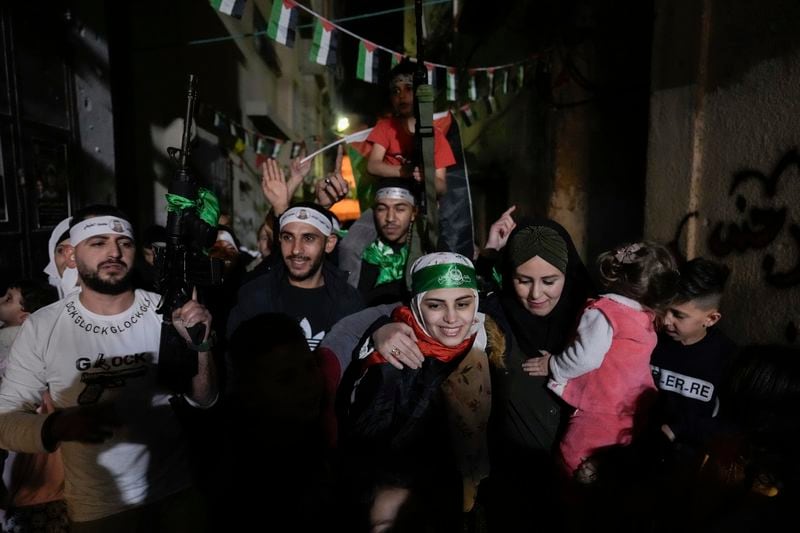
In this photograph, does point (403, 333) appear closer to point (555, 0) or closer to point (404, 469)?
point (404, 469)

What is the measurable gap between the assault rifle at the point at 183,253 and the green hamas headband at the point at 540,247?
151 cm

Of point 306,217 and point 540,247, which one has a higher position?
point 306,217

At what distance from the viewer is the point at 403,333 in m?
2.18

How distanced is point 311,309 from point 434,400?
3.35ft

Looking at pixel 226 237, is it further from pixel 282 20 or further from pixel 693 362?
pixel 693 362

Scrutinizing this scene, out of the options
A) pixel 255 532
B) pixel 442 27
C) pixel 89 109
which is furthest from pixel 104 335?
pixel 442 27

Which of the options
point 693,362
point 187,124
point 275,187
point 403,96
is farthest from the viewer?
point 403,96

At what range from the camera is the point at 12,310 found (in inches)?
114

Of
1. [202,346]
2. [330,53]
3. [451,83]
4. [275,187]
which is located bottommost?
[202,346]

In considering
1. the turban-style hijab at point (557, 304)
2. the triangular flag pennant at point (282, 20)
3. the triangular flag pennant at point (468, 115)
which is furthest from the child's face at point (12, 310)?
the triangular flag pennant at point (468, 115)

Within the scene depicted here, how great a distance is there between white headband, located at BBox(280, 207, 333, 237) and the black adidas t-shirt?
0.40 metres

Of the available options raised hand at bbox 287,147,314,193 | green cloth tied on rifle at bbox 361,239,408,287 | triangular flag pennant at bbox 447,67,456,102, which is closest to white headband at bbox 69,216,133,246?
raised hand at bbox 287,147,314,193

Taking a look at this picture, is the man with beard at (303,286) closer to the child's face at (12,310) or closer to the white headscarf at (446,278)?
the white headscarf at (446,278)

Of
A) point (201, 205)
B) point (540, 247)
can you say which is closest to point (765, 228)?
point (540, 247)
